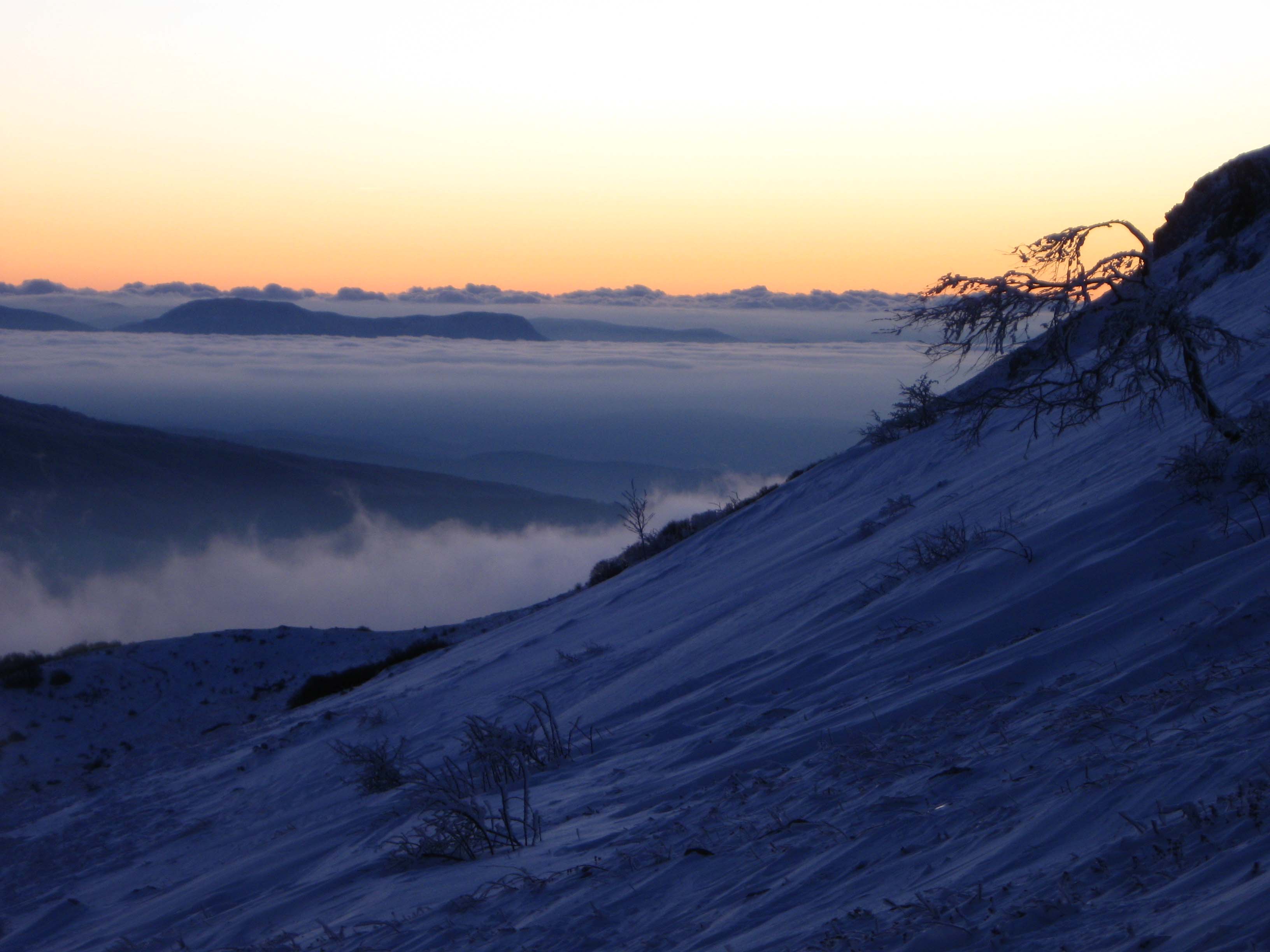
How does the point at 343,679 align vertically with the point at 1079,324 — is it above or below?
below

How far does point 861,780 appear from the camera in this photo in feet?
13.3

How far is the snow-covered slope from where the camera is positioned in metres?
2.87

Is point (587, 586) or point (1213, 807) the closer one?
point (1213, 807)

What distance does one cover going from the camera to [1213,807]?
282 centimetres

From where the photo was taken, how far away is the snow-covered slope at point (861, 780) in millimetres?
2873

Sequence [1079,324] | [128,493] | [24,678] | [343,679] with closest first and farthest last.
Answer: [1079,324]
[343,679]
[24,678]
[128,493]

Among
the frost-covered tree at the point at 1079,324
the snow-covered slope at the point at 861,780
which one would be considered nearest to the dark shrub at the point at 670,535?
the snow-covered slope at the point at 861,780

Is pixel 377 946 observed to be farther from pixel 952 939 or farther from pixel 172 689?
pixel 172 689

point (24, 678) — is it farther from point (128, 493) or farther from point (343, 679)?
point (128, 493)

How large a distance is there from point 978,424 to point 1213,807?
455 centimetres

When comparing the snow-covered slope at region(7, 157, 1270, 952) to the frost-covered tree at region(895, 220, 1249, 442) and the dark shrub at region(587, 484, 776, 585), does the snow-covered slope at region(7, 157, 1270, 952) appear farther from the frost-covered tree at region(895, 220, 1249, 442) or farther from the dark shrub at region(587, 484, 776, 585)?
the dark shrub at region(587, 484, 776, 585)

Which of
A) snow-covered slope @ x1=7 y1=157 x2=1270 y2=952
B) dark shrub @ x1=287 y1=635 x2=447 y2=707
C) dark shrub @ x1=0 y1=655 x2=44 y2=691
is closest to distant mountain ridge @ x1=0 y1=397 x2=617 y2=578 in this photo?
dark shrub @ x1=0 y1=655 x2=44 y2=691

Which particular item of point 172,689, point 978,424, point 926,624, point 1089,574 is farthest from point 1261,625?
point 172,689

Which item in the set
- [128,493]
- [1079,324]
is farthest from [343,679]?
[128,493]
